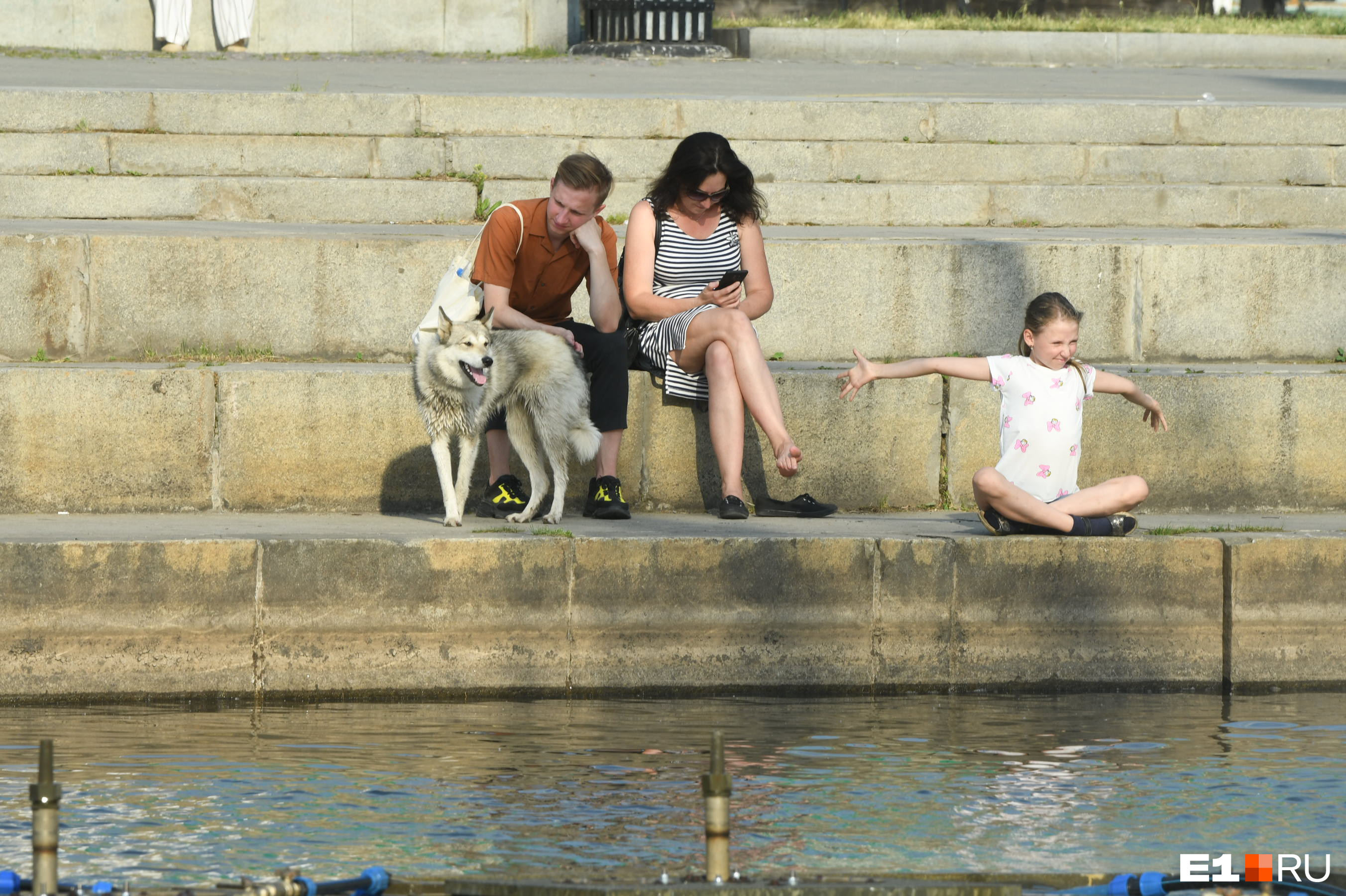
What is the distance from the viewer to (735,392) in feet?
26.3

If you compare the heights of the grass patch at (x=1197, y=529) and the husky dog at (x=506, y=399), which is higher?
the husky dog at (x=506, y=399)

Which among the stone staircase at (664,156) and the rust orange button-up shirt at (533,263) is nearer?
the rust orange button-up shirt at (533,263)

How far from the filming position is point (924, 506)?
28.0ft

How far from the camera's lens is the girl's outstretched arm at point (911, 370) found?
7410 mm

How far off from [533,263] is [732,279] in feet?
3.19

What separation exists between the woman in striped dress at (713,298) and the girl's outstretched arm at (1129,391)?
132 centimetres

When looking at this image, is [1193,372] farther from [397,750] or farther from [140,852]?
[140,852]

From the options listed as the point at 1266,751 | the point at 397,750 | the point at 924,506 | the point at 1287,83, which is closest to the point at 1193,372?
the point at 924,506

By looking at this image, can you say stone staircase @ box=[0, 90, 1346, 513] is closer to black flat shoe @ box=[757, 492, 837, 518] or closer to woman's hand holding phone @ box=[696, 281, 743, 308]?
black flat shoe @ box=[757, 492, 837, 518]

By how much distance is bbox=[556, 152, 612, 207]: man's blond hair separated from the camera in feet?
25.5

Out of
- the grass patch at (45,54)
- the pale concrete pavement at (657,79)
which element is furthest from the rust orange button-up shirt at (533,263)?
the grass patch at (45,54)

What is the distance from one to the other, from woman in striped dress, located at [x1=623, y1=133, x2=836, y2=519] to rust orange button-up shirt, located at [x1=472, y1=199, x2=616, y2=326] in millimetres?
317

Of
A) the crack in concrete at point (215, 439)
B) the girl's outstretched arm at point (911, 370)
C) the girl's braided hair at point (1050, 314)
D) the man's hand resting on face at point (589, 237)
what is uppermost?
the man's hand resting on face at point (589, 237)

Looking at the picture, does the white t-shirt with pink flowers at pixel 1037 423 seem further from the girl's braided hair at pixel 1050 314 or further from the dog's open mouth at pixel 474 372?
the dog's open mouth at pixel 474 372
